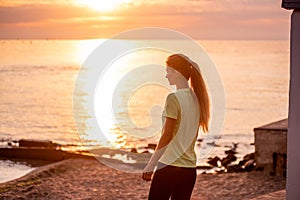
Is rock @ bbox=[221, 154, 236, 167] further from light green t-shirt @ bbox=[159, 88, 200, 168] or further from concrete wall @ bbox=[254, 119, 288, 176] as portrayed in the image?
light green t-shirt @ bbox=[159, 88, 200, 168]

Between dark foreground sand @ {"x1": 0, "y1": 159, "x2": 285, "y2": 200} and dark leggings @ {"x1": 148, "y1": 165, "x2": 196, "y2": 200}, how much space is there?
802cm

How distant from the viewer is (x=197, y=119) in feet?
20.7

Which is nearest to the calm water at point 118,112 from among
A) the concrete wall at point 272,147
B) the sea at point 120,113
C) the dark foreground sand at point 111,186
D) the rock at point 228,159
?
the sea at point 120,113

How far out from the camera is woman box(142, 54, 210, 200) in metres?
6.21

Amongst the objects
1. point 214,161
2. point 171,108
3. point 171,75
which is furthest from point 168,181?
point 214,161

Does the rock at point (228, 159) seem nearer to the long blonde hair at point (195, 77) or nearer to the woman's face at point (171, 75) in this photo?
the long blonde hair at point (195, 77)

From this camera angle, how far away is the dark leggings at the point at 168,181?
20.5ft

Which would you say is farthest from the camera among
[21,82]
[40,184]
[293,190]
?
[21,82]

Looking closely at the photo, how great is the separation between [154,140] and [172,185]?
1231 inches

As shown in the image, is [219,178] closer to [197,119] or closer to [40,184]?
[40,184]

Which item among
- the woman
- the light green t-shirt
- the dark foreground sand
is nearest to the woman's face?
the woman

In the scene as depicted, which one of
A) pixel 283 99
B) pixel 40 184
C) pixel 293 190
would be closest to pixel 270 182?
pixel 40 184

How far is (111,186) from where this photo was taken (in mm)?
17109

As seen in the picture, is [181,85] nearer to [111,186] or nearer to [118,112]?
[111,186]
